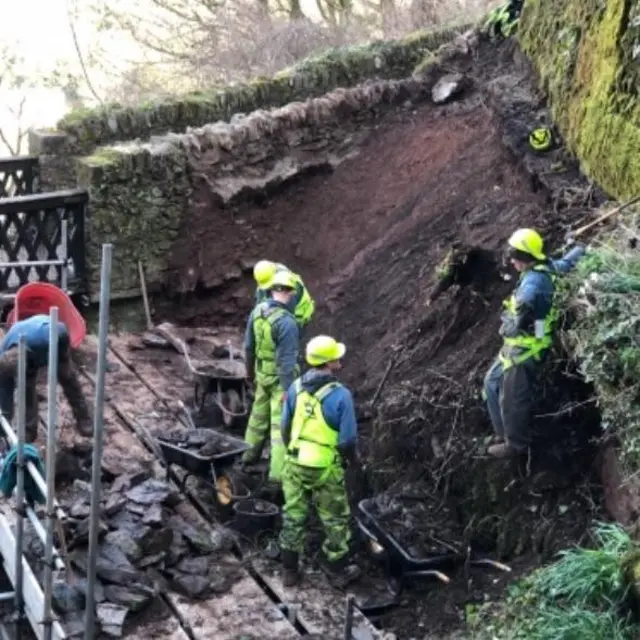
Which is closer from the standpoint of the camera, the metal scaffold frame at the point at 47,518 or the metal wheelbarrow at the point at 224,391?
the metal scaffold frame at the point at 47,518

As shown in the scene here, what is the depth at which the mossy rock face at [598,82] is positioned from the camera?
10.4 meters

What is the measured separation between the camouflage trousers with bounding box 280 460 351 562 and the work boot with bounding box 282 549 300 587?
0.14ft

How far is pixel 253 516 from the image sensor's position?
31.6ft

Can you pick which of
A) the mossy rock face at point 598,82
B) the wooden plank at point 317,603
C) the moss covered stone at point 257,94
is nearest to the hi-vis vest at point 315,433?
the wooden plank at point 317,603

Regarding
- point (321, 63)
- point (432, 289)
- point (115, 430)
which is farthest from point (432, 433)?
point (321, 63)

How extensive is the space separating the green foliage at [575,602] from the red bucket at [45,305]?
522 cm

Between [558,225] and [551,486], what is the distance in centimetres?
290

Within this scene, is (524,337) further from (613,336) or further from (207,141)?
(207,141)

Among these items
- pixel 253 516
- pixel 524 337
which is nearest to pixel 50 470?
pixel 253 516

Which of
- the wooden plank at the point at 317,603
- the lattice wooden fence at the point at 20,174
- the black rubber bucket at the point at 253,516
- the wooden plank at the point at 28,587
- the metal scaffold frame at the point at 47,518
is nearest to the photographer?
the metal scaffold frame at the point at 47,518

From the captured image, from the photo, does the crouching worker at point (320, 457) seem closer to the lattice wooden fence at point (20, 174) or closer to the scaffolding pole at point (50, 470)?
the scaffolding pole at point (50, 470)

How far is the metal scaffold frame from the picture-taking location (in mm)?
6996

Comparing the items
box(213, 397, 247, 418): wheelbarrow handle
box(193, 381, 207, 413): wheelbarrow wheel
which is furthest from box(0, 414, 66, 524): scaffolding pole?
box(193, 381, 207, 413): wheelbarrow wheel

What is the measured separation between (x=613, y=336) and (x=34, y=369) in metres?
5.21
